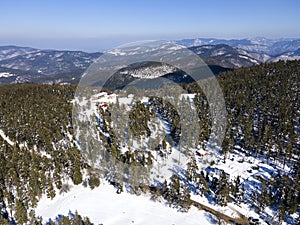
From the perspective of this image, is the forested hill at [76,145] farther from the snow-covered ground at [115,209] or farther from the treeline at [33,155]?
the snow-covered ground at [115,209]

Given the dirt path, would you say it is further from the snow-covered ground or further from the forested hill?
the forested hill

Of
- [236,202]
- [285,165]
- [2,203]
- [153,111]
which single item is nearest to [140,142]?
[153,111]

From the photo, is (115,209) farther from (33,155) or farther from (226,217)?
(33,155)

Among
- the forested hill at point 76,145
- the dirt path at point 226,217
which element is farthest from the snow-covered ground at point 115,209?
the forested hill at point 76,145

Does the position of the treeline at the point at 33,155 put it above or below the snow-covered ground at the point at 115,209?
above

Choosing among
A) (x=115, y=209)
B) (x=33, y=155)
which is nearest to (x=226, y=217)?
(x=115, y=209)

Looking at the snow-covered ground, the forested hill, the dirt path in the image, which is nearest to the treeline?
the forested hill
